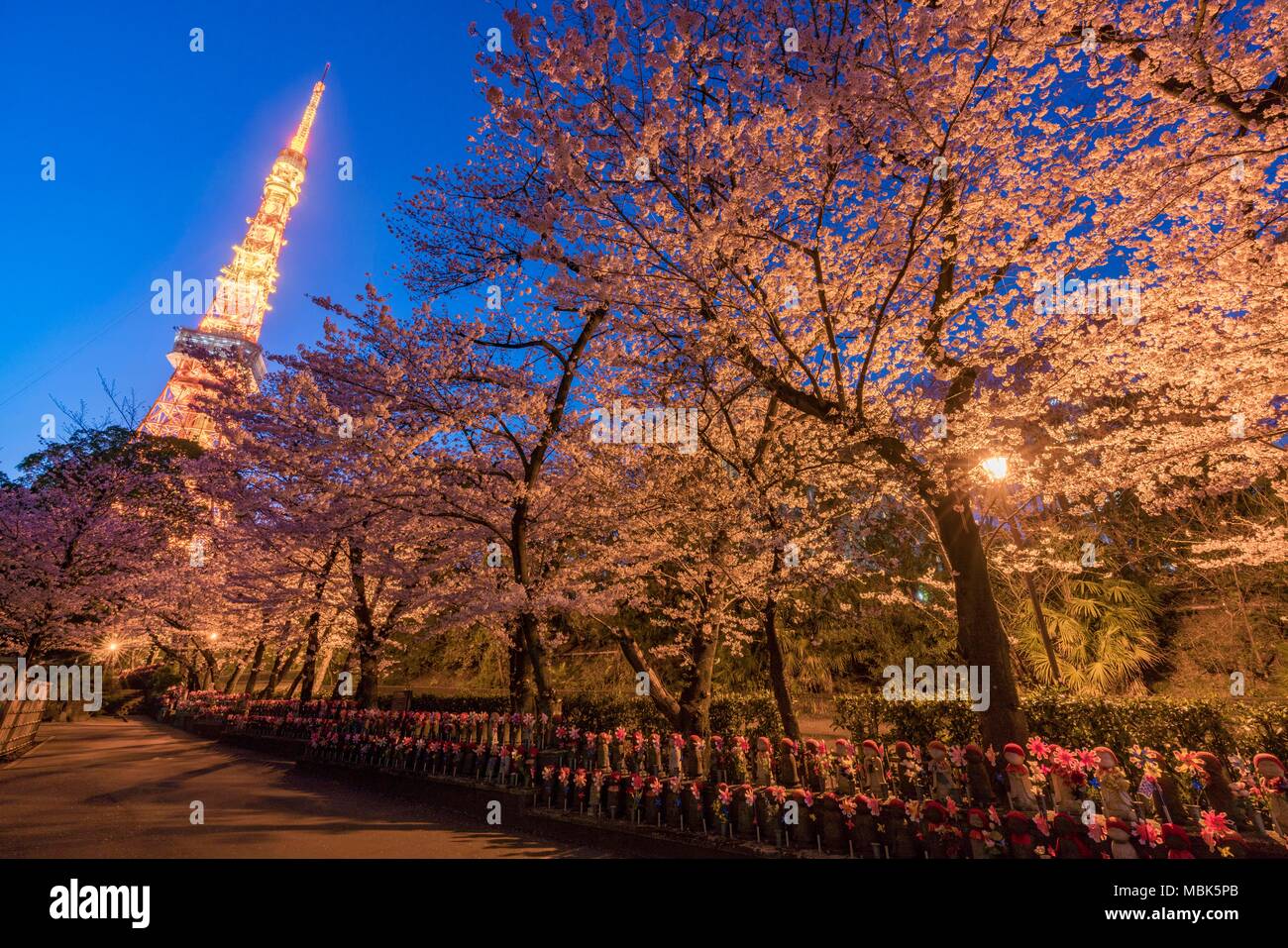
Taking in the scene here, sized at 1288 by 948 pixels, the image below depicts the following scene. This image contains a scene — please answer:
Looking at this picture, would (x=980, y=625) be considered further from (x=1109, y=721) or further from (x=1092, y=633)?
(x=1092, y=633)

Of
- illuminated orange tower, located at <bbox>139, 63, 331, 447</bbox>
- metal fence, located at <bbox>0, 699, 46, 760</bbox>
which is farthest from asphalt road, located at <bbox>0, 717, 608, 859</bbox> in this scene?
illuminated orange tower, located at <bbox>139, 63, 331, 447</bbox>

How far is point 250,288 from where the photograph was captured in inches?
3012

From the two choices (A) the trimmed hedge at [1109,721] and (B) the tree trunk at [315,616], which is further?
(B) the tree trunk at [315,616]

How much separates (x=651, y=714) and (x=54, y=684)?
3086 cm

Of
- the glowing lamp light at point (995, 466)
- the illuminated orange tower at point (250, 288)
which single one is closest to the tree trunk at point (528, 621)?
the glowing lamp light at point (995, 466)

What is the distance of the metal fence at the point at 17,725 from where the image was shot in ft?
40.2

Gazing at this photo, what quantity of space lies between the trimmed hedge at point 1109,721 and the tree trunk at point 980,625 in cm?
422

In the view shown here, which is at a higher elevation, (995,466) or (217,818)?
(995,466)

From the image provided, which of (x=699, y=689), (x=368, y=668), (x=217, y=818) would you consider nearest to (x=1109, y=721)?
(x=699, y=689)

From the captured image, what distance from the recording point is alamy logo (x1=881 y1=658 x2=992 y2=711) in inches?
277

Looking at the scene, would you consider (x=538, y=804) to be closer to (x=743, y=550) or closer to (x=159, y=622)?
(x=743, y=550)
